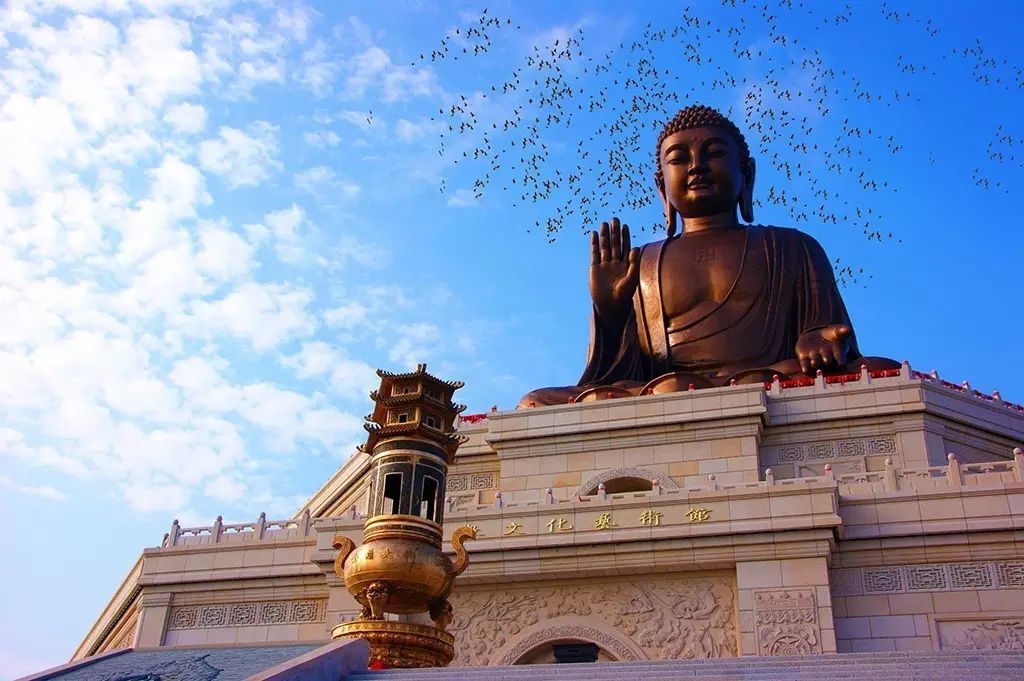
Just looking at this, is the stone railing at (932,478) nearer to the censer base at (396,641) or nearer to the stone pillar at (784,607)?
the stone pillar at (784,607)

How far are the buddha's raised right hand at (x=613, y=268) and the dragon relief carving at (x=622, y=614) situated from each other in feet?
21.7

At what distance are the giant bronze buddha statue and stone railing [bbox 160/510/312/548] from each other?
13.9 feet

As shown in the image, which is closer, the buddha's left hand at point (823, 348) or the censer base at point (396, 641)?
the censer base at point (396, 641)

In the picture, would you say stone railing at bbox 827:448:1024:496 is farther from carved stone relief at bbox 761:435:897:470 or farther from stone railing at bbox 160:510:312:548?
stone railing at bbox 160:510:312:548

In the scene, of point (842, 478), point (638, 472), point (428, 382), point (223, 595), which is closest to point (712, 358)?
point (638, 472)

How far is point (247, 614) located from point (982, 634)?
7264 mm

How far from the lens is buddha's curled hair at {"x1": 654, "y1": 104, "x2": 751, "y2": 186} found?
18016 mm

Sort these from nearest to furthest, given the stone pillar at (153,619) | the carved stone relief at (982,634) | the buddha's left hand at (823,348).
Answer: the carved stone relief at (982,634) → the stone pillar at (153,619) → the buddha's left hand at (823,348)

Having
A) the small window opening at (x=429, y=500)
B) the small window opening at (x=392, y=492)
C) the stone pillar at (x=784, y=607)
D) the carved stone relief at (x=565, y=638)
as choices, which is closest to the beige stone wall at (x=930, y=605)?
the stone pillar at (x=784, y=607)

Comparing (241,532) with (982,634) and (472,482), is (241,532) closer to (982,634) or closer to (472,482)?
(472,482)

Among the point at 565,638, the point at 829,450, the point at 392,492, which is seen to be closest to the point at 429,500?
the point at 392,492

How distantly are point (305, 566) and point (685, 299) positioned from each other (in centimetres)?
790

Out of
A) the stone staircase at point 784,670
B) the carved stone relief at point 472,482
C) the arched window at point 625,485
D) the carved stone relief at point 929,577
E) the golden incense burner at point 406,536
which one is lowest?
the stone staircase at point 784,670

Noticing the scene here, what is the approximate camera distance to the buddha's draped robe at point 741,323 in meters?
16.0
